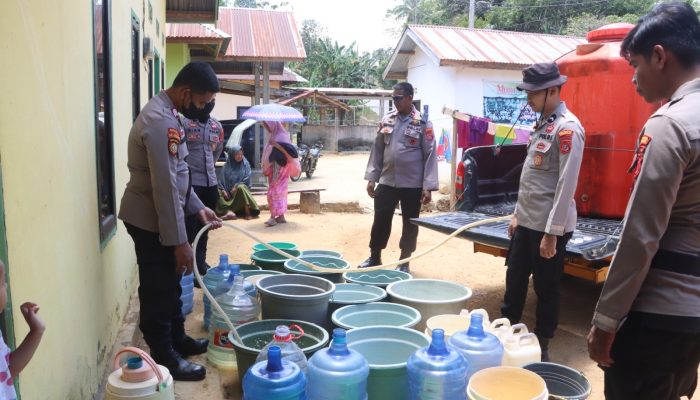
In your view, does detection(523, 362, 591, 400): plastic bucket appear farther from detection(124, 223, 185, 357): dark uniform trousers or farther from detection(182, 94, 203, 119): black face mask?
detection(182, 94, 203, 119): black face mask

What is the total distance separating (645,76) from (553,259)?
2094 mm

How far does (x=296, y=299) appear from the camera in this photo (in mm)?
3744

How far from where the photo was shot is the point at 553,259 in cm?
396

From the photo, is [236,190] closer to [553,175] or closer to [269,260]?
[269,260]

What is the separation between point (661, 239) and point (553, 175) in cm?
196

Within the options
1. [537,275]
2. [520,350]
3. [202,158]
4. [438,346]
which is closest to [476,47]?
[202,158]

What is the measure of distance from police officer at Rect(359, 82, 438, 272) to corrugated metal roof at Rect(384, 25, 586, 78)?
26.3 ft

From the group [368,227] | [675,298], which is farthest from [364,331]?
[368,227]

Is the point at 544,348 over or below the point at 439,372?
below

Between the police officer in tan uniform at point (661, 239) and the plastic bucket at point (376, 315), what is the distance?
6.00ft

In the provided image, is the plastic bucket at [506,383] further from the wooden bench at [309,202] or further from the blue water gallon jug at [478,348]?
the wooden bench at [309,202]

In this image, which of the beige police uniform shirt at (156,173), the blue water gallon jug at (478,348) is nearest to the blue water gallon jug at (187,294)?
the beige police uniform shirt at (156,173)

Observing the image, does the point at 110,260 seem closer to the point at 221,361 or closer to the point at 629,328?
the point at 221,361

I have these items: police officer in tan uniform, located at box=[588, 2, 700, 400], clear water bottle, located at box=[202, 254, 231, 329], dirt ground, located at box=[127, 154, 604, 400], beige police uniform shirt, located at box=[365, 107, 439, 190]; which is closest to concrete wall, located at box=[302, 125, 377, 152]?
dirt ground, located at box=[127, 154, 604, 400]
